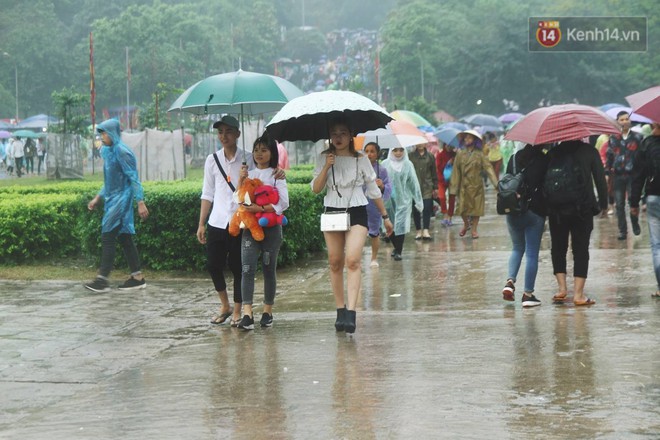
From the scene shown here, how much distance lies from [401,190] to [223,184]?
571 centimetres

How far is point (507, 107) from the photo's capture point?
3445 inches

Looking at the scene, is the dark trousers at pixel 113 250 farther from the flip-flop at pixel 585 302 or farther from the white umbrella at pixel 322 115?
the flip-flop at pixel 585 302

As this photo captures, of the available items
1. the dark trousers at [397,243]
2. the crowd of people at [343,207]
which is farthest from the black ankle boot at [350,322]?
the dark trousers at [397,243]

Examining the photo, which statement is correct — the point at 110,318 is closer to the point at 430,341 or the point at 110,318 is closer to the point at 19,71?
the point at 430,341

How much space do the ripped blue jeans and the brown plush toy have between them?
0.07 metres

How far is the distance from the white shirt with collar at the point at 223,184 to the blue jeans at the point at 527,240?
7.97 feet

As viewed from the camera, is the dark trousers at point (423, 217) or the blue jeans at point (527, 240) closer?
the blue jeans at point (527, 240)

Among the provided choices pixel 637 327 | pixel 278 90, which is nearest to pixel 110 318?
pixel 278 90

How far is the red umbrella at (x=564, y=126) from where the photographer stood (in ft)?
29.2

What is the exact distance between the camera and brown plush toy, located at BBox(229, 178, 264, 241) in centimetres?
845

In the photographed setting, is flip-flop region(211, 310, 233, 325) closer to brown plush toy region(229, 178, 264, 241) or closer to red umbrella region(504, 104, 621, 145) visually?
brown plush toy region(229, 178, 264, 241)

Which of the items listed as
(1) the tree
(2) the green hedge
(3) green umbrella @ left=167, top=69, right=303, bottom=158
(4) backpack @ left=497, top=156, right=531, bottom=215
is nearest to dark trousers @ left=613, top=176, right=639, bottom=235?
(2) the green hedge

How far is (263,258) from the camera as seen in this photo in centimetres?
861

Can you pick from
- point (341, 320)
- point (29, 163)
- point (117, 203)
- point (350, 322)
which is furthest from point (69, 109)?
point (350, 322)
